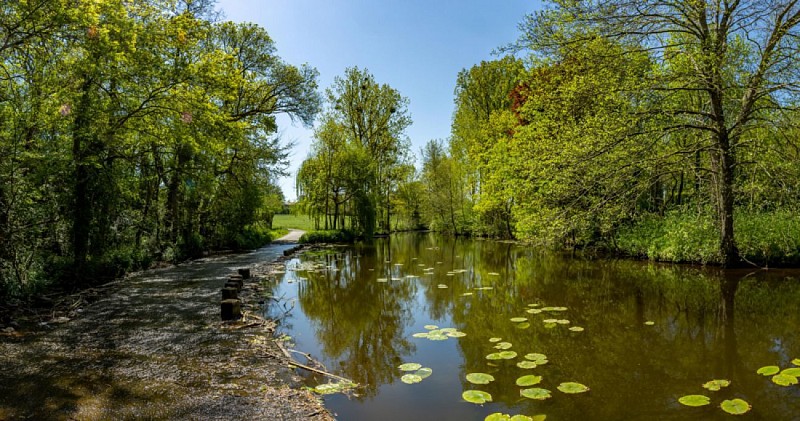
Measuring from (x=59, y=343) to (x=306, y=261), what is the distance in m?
10.9

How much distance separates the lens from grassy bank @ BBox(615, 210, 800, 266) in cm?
1180

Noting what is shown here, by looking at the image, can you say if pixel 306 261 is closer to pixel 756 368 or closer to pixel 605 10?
pixel 605 10

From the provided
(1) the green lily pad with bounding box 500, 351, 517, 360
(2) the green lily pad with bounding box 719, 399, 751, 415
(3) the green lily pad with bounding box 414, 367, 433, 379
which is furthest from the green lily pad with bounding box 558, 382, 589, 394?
(3) the green lily pad with bounding box 414, 367, 433, 379

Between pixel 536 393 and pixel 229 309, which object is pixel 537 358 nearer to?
pixel 536 393

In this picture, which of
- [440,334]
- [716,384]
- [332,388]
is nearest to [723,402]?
[716,384]

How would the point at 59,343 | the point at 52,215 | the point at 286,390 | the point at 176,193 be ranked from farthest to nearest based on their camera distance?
1. the point at 176,193
2. the point at 52,215
3. the point at 59,343
4. the point at 286,390

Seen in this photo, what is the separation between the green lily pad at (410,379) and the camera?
4.79m

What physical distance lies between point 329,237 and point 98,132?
54.7ft

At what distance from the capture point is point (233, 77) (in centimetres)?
1300

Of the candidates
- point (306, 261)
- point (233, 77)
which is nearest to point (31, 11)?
point (233, 77)

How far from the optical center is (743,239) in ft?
39.3

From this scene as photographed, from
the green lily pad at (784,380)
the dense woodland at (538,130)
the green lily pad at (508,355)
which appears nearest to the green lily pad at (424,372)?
the green lily pad at (508,355)

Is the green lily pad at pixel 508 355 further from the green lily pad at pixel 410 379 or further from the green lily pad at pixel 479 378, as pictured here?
the green lily pad at pixel 410 379

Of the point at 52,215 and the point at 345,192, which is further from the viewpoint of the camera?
the point at 345,192
